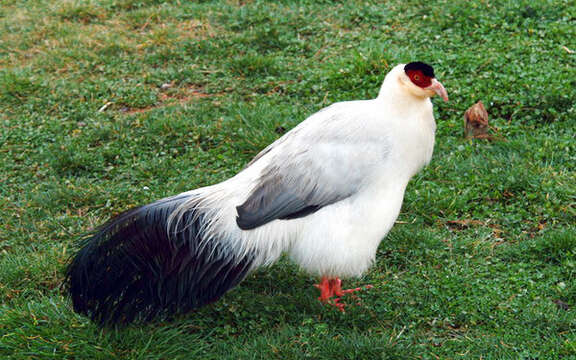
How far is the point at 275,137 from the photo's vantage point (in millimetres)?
6367

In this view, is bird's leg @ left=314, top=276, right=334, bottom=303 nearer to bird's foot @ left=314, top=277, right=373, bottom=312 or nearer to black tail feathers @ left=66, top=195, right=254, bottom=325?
bird's foot @ left=314, top=277, right=373, bottom=312

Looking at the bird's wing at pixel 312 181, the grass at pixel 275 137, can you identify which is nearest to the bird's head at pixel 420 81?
the bird's wing at pixel 312 181

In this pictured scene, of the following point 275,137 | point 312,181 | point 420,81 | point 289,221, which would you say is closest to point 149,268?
point 289,221

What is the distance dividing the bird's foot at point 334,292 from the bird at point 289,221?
25cm

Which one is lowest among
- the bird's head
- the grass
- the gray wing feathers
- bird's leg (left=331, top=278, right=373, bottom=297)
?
bird's leg (left=331, top=278, right=373, bottom=297)

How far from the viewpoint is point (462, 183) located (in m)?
5.68

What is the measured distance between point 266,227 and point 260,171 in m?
0.41

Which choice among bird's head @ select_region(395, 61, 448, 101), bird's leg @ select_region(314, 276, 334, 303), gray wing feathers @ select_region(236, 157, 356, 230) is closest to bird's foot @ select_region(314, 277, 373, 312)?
bird's leg @ select_region(314, 276, 334, 303)

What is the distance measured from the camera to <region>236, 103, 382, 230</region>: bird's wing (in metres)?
4.21

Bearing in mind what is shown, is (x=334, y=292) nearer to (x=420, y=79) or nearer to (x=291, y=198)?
(x=291, y=198)

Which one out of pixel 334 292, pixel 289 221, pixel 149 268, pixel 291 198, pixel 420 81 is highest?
pixel 420 81

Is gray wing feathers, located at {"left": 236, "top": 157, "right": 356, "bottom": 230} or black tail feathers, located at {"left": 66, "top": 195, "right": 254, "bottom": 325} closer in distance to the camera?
black tail feathers, located at {"left": 66, "top": 195, "right": 254, "bottom": 325}

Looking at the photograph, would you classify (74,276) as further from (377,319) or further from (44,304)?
(377,319)

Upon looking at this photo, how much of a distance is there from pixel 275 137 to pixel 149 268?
8.32 feet
